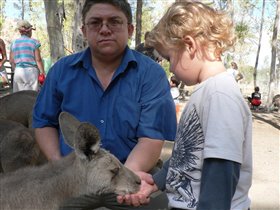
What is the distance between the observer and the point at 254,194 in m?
5.70

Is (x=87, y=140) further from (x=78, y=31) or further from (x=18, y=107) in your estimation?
(x=78, y=31)

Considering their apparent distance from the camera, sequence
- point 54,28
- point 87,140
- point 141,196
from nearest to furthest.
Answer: point 87,140, point 141,196, point 54,28

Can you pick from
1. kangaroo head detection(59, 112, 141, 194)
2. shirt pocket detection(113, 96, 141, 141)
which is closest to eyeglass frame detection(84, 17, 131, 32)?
shirt pocket detection(113, 96, 141, 141)

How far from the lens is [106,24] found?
3.08 meters

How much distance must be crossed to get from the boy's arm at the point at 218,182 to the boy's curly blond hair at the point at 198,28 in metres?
0.55

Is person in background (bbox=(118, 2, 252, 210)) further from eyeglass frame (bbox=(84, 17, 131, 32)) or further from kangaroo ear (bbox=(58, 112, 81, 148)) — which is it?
eyeglass frame (bbox=(84, 17, 131, 32))

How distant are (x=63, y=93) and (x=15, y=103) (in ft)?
11.9

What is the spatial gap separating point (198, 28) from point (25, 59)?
6519 mm

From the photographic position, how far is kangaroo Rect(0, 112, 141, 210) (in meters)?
2.45

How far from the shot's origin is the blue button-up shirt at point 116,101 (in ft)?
9.95

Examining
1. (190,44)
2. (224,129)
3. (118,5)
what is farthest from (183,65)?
(118,5)

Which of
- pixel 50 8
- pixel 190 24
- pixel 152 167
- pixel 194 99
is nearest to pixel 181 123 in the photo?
pixel 194 99

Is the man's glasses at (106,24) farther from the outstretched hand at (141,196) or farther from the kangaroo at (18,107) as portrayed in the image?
the kangaroo at (18,107)

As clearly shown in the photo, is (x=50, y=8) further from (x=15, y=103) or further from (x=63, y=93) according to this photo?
(x=63, y=93)
